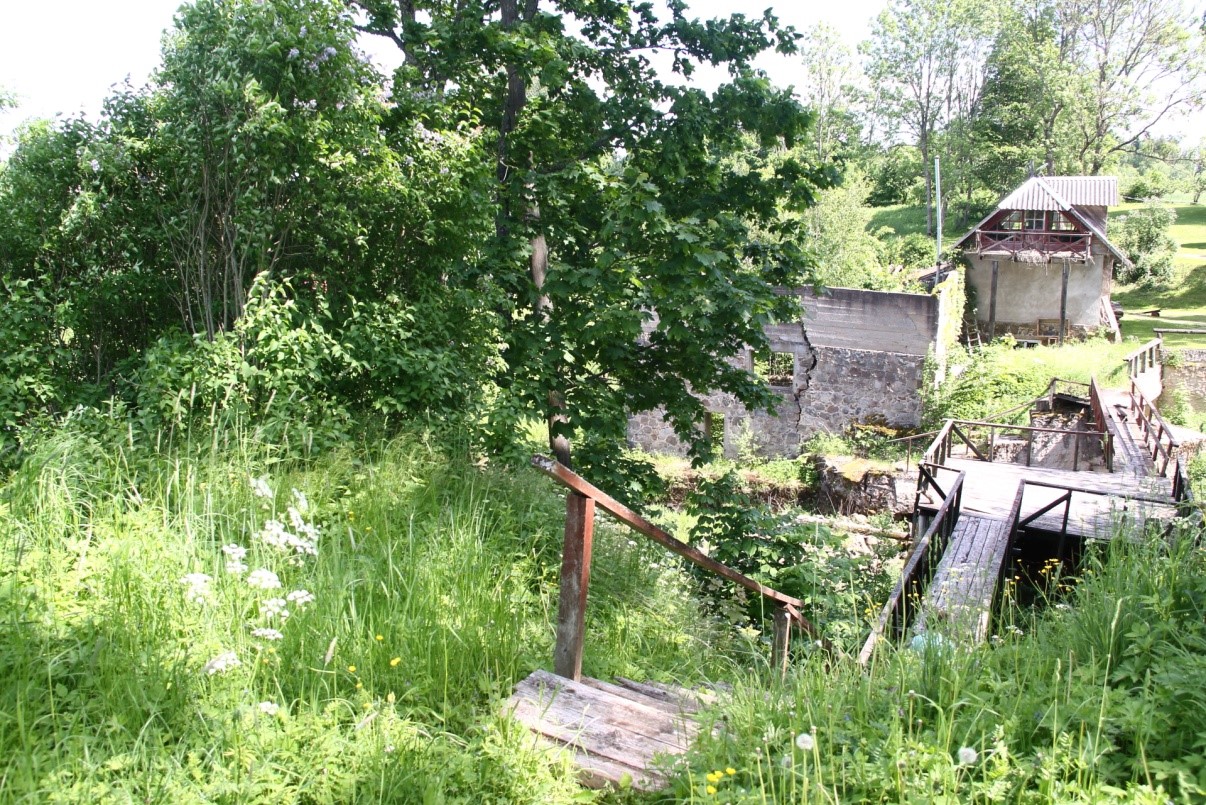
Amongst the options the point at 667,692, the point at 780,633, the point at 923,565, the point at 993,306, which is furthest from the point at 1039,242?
the point at 667,692

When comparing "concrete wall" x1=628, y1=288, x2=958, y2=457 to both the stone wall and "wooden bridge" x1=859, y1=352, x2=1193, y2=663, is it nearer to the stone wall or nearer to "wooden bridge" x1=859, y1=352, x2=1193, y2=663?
"wooden bridge" x1=859, y1=352, x2=1193, y2=663

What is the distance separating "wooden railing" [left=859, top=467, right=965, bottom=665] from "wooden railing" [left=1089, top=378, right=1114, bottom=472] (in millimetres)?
4146

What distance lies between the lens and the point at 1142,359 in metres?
22.6

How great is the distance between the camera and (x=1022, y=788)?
231 centimetres

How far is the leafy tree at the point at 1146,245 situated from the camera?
3691 cm

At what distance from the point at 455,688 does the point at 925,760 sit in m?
1.65

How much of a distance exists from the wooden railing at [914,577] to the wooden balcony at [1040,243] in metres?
20.4

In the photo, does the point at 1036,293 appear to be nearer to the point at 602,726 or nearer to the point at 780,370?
the point at 780,370

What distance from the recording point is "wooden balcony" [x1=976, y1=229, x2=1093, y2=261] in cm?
2805

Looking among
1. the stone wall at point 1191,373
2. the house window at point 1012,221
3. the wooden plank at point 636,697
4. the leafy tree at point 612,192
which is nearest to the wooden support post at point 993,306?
the house window at point 1012,221

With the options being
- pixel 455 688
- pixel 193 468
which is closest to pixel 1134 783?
pixel 455 688

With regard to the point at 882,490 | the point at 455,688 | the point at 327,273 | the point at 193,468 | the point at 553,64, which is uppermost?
the point at 553,64

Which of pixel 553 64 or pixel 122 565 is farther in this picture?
pixel 553 64

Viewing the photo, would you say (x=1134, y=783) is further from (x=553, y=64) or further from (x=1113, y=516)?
(x=553, y=64)
